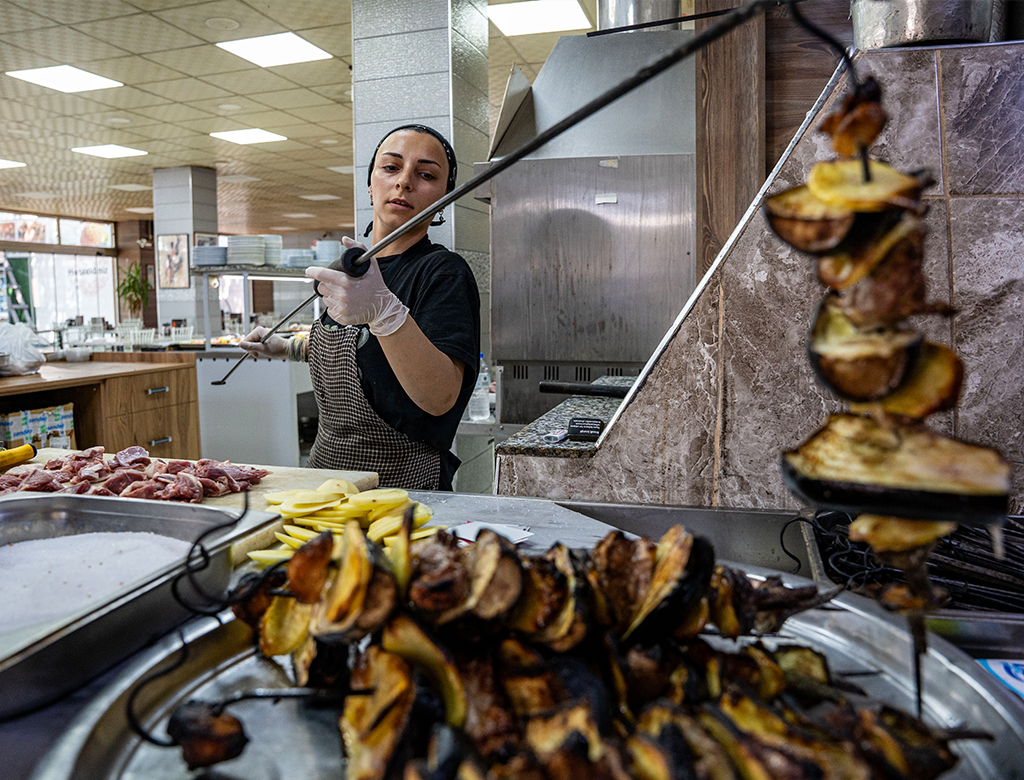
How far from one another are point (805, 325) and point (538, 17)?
5245mm

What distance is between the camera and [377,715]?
0.59m

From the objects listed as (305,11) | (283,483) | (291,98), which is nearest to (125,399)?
(305,11)

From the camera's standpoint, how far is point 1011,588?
3.88 ft

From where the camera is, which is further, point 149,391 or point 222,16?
point 222,16

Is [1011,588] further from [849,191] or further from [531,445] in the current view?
[531,445]

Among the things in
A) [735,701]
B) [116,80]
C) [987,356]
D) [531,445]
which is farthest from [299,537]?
[116,80]

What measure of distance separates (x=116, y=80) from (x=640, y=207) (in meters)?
6.80

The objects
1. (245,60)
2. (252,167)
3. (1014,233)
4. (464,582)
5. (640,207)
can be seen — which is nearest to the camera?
(464,582)

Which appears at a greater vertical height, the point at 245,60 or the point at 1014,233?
the point at 245,60

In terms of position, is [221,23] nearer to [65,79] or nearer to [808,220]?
[65,79]

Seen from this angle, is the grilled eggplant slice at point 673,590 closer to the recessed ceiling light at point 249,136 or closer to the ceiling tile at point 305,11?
the ceiling tile at point 305,11

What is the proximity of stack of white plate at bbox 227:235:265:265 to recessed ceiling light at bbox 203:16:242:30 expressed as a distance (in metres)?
1.82

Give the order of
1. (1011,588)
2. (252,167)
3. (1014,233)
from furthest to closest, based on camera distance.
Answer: (252,167) < (1014,233) < (1011,588)

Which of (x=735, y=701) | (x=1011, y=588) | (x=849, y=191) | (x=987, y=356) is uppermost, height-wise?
(x=849, y=191)
